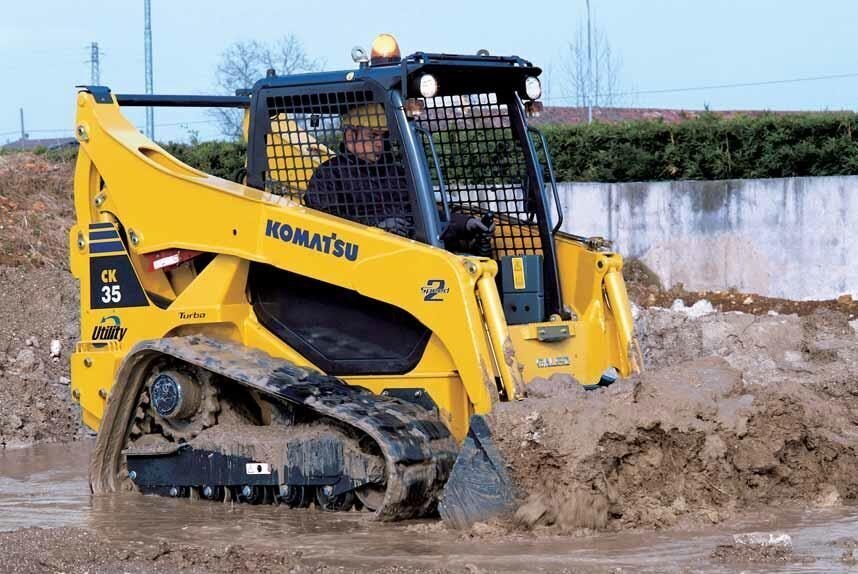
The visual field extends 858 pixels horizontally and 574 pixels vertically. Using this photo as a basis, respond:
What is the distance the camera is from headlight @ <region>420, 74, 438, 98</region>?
721 cm

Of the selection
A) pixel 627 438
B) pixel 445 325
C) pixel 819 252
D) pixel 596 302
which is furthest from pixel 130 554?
pixel 819 252

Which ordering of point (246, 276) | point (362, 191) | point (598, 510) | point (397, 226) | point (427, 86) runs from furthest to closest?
point (246, 276) → point (362, 191) → point (397, 226) → point (427, 86) → point (598, 510)

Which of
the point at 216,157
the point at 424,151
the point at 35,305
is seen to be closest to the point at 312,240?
the point at 424,151

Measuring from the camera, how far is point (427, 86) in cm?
721

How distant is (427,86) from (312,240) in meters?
1.01

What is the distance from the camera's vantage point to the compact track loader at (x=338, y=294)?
6879 millimetres

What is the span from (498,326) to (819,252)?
8.48 meters

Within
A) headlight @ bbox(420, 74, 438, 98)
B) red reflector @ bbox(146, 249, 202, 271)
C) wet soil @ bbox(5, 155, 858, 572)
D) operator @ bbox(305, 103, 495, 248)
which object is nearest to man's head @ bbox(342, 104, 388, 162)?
operator @ bbox(305, 103, 495, 248)

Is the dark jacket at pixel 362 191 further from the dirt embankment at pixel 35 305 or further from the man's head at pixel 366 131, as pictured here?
the dirt embankment at pixel 35 305

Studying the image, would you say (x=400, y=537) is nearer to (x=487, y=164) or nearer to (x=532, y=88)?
(x=487, y=164)

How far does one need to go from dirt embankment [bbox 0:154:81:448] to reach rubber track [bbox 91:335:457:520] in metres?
3.09

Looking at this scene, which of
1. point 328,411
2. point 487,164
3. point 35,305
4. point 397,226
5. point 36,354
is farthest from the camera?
point 35,305

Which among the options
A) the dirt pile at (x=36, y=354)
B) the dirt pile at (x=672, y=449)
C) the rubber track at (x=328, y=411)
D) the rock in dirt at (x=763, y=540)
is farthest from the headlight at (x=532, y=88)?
the dirt pile at (x=36, y=354)

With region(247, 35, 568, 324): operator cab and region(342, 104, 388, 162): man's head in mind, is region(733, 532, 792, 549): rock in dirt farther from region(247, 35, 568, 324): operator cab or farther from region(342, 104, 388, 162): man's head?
region(342, 104, 388, 162): man's head
